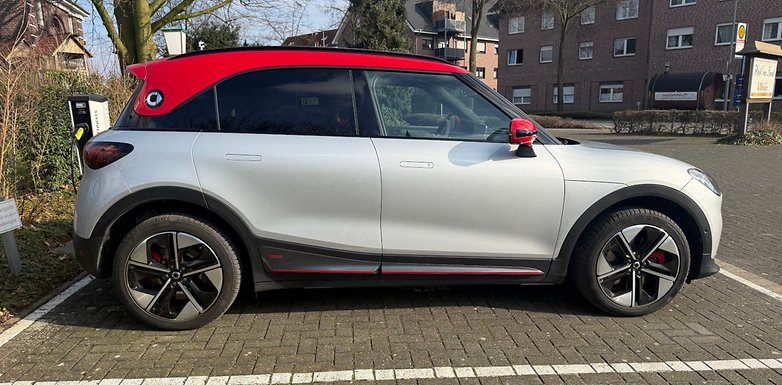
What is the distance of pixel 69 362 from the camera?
304cm

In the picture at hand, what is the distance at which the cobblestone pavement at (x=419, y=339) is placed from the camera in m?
2.96

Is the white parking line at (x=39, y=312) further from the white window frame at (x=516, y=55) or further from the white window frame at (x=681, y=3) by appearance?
the white window frame at (x=516, y=55)

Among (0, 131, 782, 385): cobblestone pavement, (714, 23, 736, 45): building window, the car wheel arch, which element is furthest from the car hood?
(714, 23, 736, 45): building window

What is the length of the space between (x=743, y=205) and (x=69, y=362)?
8.35 m

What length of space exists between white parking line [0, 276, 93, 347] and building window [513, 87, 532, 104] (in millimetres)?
46365

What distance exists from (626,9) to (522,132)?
1716 inches

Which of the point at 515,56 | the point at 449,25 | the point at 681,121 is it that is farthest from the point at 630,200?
the point at 449,25

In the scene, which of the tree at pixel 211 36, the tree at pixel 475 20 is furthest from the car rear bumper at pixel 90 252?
the tree at pixel 475 20

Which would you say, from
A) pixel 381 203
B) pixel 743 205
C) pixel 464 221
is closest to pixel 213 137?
pixel 381 203

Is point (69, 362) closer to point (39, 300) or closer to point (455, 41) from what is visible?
point (39, 300)

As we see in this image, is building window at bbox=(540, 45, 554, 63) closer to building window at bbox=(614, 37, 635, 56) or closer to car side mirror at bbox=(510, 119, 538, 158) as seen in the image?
building window at bbox=(614, 37, 635, 56)

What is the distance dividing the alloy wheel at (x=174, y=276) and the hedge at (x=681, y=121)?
19.2m

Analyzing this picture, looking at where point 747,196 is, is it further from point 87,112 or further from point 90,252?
point 87,112

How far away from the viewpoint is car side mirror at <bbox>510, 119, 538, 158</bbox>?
3.33 metres
